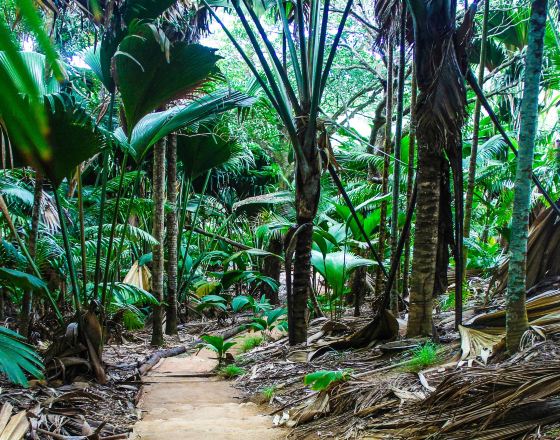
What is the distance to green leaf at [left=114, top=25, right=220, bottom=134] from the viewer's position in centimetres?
488

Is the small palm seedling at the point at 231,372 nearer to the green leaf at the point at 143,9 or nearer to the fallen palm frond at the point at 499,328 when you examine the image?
the fallen palm frond at the point at 499,328

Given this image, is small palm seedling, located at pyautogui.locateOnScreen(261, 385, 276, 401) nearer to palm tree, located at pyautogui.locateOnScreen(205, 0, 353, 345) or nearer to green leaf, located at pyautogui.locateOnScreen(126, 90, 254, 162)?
palm tree, located at pyautogui.locateOnScreen(205, 0, 353, 345)

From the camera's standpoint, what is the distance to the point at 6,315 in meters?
7.34

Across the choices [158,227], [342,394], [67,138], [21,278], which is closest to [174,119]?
[67,138]

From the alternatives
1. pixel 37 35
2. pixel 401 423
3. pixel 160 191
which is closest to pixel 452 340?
pixel 401 423

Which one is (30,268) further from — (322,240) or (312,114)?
(322,240)

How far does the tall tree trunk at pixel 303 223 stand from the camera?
570cm

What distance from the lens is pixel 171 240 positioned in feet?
27.4

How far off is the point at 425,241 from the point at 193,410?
2.39 metres

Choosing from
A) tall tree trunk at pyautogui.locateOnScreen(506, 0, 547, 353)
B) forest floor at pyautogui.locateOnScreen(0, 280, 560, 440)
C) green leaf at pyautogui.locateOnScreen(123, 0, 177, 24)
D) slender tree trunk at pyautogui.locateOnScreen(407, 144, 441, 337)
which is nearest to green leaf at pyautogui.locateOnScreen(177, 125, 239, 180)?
green leaf at pyautogui.locateOnScreen(123, 0, 177, 24)

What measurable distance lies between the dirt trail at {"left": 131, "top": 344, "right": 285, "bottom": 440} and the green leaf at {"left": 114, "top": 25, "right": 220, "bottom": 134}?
2.35 metres

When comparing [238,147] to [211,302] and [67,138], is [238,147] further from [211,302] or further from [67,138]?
[67,138]

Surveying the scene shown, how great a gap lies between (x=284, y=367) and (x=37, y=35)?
525cm

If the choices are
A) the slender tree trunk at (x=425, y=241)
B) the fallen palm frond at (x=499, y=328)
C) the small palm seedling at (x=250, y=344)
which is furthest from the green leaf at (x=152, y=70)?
the small palm seedling at (x=250, y=344)
